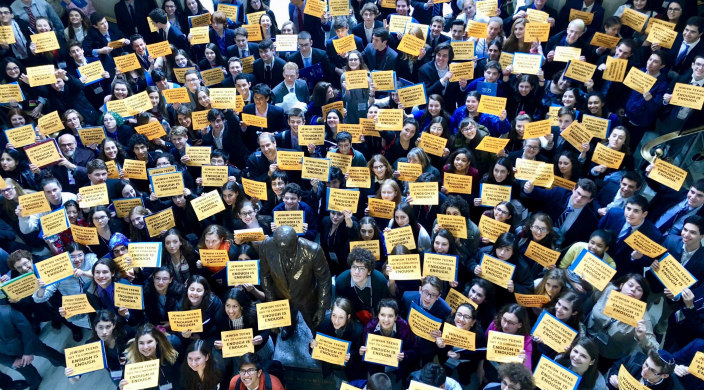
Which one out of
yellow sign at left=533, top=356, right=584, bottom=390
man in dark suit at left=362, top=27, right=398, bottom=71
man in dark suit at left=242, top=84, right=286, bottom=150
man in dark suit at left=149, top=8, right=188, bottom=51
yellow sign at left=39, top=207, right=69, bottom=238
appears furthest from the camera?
man in dark suit at left=149, top=8, right=188, bottom=51

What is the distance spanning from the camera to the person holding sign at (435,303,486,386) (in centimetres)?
496

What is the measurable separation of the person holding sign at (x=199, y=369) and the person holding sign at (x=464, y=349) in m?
2.04

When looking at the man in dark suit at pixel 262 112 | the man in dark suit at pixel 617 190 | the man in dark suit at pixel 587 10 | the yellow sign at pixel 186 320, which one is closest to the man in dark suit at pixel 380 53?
the man in dark suit at pixel 262 112

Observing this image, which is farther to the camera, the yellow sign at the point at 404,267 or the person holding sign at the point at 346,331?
the yellow sign at the point at 404,267

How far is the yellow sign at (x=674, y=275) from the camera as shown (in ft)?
16.5

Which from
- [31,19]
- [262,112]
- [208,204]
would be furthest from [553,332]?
[31,19]

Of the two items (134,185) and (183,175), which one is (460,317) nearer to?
(183,175)

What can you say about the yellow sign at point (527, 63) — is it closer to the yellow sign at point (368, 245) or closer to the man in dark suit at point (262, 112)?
the man in dark suit at point (262, 112)

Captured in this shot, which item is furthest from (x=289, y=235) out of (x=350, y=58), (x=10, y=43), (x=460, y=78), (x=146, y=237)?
(x=10, y=43)

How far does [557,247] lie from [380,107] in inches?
113

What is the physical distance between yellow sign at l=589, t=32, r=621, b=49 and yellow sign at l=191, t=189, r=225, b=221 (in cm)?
560

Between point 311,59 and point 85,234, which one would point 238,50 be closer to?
point 311,59

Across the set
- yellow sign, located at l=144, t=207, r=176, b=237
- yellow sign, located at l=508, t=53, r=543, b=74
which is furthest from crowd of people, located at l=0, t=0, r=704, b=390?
yellow sign, located at l=508, t=53, r=543, b=74

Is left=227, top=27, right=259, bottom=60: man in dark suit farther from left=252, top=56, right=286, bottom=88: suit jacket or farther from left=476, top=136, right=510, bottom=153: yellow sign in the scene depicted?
left=476, top=136, right=510, bottom=153: yellow sign
